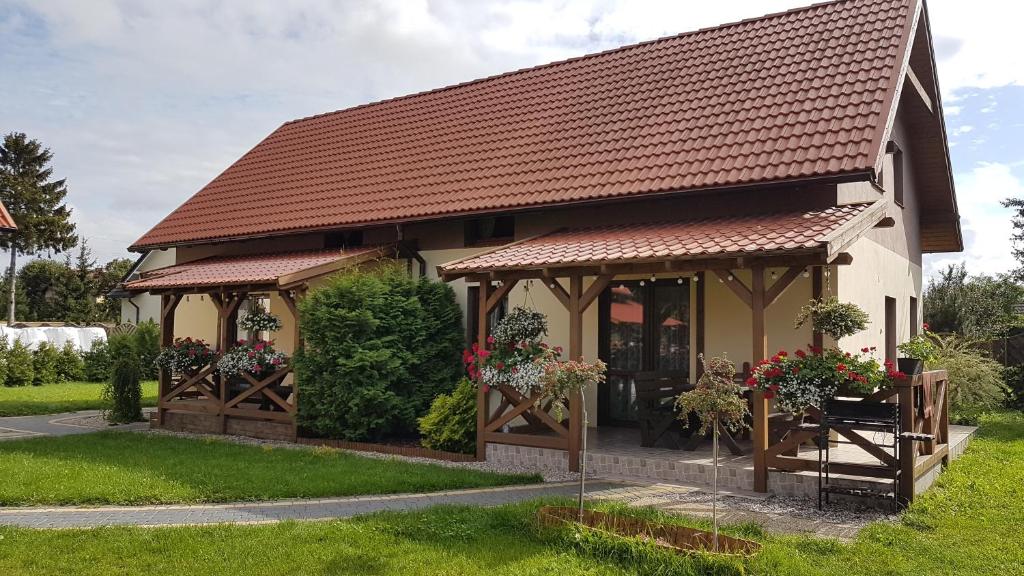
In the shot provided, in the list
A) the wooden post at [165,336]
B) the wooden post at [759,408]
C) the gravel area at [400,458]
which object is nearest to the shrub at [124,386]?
the wooden post at [165,336]

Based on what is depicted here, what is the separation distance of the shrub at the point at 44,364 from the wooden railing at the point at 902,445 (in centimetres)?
2227

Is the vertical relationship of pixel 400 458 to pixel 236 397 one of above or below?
below

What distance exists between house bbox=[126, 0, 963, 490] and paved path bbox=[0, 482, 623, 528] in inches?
75.0

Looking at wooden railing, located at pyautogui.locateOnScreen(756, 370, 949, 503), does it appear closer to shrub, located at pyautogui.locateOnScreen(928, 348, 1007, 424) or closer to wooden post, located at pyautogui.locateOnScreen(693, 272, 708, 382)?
wooden post, located at pyautogui.locateOnScreen(693, 272, 708, 382)

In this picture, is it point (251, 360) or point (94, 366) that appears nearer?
point (251, 360)

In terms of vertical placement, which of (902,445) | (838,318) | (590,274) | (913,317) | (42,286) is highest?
(42,286)

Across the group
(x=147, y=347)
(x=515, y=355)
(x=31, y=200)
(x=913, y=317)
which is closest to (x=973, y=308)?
(x=913, y=317)

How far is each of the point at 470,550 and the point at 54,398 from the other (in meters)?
16.6

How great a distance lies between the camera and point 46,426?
540 inches

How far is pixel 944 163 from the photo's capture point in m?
14.4

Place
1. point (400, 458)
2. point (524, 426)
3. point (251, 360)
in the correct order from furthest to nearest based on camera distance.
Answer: point (251, 360)
point (524, 426)
point (400, 458)

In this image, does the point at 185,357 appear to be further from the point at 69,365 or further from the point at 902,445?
the point at 69,365

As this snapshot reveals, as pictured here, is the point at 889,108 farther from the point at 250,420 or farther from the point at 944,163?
the point at 250,420

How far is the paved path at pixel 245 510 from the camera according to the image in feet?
22.5
